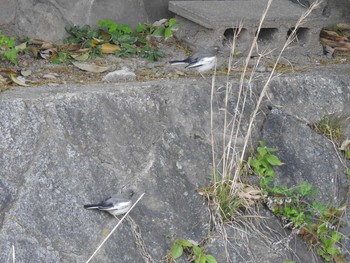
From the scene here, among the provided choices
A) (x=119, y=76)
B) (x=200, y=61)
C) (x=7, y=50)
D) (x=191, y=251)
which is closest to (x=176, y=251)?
(x=191, y=251)

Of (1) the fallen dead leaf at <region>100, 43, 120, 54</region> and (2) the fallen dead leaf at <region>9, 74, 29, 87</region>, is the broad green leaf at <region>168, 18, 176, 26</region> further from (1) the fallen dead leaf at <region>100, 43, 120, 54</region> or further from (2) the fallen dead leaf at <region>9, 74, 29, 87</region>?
(2) the fallen dead leaf at <region>9, 74, 29, 87</region>

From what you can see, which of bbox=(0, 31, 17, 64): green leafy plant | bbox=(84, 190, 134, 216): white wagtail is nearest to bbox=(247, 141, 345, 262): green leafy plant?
bbox=(84, 190, 134, 216): white wagtail

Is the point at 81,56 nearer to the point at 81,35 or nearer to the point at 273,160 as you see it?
the point at 81,35

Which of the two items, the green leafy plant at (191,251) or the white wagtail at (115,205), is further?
the green leafy plant at (191,251)

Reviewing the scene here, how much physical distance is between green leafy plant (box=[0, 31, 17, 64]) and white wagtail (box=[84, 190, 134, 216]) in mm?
1270

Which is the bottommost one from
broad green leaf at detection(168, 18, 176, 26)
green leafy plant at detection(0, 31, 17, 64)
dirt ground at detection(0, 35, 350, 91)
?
dirt ground at detection(0, 35, 350, 91)

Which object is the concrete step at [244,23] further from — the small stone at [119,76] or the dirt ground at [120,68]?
the small stone at [119,76]

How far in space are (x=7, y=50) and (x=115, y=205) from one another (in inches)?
57.1

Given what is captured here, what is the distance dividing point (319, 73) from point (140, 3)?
148 cm

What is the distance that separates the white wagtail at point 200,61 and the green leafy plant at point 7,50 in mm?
1065

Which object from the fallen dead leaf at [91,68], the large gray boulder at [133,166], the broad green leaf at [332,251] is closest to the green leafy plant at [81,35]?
the fallen dead leaf at [91,68]

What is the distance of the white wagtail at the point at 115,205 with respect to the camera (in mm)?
4598

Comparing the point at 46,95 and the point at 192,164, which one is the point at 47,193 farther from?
the point at 192,164

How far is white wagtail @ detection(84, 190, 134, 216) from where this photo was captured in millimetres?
4598
